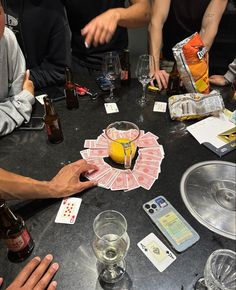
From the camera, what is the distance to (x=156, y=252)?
847 millimetres

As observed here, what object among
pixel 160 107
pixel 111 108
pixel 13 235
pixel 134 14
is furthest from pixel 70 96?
pixel 13 235

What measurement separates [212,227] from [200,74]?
84 cm

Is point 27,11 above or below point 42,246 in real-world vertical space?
above

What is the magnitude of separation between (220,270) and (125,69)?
1.14m

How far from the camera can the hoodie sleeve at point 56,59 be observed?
166 centimetres

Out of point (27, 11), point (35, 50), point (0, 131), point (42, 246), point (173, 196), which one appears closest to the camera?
point (42, 246)

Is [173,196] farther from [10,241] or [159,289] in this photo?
[10,241]

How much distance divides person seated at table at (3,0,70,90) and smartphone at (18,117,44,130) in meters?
0.34

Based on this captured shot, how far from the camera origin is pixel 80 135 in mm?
1293

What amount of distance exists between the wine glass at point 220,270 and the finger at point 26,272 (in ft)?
1.55

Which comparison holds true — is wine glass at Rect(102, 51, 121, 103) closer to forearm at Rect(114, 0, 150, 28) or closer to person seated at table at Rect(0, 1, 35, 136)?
forearm at Rect(114, 0, 150, 28)

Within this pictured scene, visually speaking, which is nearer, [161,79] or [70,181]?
[70,181]

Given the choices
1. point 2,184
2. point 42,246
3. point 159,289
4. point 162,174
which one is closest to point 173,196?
→ point 162,174

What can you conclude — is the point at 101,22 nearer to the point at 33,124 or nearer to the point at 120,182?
the point at 33,124
